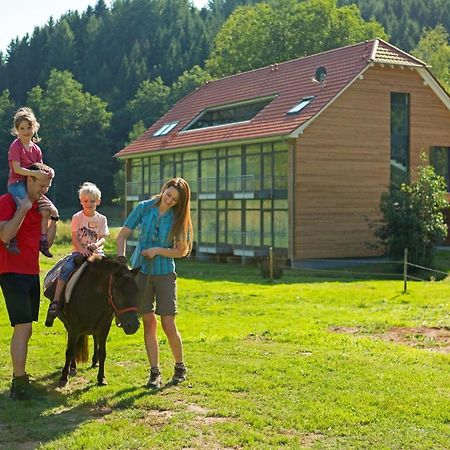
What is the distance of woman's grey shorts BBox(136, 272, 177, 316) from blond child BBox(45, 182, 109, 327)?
2.07 feet

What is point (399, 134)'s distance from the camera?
3422 cm

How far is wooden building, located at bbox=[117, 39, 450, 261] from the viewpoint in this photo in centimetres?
3195

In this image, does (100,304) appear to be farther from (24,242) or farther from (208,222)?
(208,222)

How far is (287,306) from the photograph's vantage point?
657 inches

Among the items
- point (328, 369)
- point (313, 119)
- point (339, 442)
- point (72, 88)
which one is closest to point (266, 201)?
Result: point (313, 119)

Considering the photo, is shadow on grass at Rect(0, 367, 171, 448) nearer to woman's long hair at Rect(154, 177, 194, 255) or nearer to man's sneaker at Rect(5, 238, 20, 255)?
man's sneaker at Rect(5, 238, 20, 255)

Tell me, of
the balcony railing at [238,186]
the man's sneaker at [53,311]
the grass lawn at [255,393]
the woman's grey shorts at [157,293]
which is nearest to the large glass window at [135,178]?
the balcony railing at [238,186]

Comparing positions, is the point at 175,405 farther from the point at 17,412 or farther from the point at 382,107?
the point at 382,107

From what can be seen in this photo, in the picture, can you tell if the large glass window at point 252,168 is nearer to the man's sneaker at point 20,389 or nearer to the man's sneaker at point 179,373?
the man's sneaker at point 179,373

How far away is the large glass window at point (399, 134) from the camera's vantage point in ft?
111

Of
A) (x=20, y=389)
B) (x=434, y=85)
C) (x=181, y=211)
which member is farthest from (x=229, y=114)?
(x=20, y=389)

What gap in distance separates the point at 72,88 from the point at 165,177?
63619 millimetres

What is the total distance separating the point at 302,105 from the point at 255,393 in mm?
26252

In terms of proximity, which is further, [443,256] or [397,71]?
[397,71]
